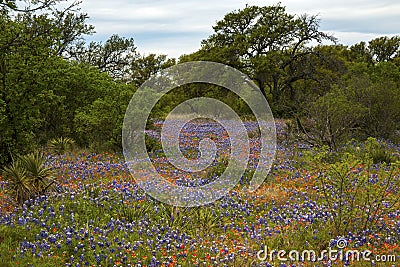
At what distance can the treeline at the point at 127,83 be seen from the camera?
11219 millimetres

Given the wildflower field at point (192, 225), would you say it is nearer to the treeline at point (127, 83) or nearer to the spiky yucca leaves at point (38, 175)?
the spiky yucca leaves at point (38, 175)

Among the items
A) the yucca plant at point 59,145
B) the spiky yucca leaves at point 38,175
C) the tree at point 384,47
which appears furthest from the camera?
the tree at point 384,47

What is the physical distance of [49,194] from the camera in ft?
27.5

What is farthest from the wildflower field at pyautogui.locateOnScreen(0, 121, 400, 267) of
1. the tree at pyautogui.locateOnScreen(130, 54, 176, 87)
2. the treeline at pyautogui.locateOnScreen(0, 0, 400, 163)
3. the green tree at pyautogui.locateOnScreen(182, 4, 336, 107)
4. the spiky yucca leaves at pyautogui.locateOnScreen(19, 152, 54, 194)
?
the tree at pyautogui.locateOnScreen(130, 54, 176, 87)

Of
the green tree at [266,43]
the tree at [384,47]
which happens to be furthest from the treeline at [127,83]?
the tree at [384,47]

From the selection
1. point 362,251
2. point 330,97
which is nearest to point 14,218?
point 362,251

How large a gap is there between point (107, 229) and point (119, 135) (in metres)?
7.33

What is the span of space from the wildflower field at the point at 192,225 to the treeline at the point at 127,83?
3.00 m

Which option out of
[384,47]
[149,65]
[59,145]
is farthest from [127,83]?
[384,47]

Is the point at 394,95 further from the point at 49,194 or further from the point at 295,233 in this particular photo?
the point at 49,194

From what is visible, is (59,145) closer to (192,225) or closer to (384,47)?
(192,225)

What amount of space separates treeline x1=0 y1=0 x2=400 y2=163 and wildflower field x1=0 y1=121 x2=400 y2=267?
300 cm

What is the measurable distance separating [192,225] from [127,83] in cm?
1169

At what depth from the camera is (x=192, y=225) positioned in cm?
730
